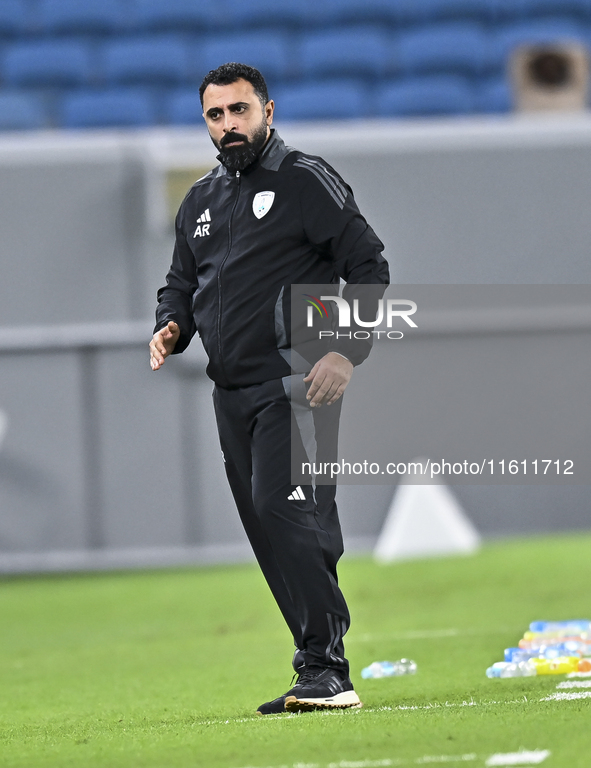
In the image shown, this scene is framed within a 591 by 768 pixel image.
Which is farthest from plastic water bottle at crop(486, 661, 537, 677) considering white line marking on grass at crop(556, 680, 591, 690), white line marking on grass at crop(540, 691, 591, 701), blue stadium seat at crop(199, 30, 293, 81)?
blue stadium seat at crop(199, 30, 293, 81)

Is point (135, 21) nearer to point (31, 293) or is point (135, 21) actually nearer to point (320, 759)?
point (31, 293)

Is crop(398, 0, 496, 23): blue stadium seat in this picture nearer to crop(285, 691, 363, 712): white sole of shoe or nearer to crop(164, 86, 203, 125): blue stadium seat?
crop(164, 86, 203, 125): blue stadium seat

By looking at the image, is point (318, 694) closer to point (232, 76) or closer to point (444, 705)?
point (444, 705)

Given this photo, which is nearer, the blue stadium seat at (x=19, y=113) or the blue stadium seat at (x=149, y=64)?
the blue stadium seat at (x=19, y=113)

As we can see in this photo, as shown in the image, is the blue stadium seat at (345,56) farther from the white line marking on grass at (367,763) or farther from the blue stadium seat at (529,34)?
the white line marking on grass at (367,763)

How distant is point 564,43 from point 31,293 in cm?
386

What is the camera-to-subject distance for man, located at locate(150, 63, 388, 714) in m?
3.29

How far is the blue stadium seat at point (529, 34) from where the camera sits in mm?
10477

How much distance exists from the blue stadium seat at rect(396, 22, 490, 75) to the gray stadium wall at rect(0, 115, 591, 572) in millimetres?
2345

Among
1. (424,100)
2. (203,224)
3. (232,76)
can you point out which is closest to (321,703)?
(203,224)

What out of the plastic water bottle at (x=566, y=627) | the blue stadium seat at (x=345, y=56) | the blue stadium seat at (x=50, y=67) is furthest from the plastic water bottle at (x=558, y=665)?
the blue stadium seat at (x=50, y=67)

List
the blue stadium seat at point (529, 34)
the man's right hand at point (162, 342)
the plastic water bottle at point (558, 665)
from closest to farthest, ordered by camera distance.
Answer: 1. the man's right hand at point (162, 342)
2. the plastic water bottle at point (558, 665)
3. the blue stadium seat at point (529, 34)

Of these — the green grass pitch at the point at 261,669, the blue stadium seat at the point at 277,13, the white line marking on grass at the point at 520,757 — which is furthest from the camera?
the blue stadium seat at the point at 277,13

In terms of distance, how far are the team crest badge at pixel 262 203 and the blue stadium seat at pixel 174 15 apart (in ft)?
25.1
